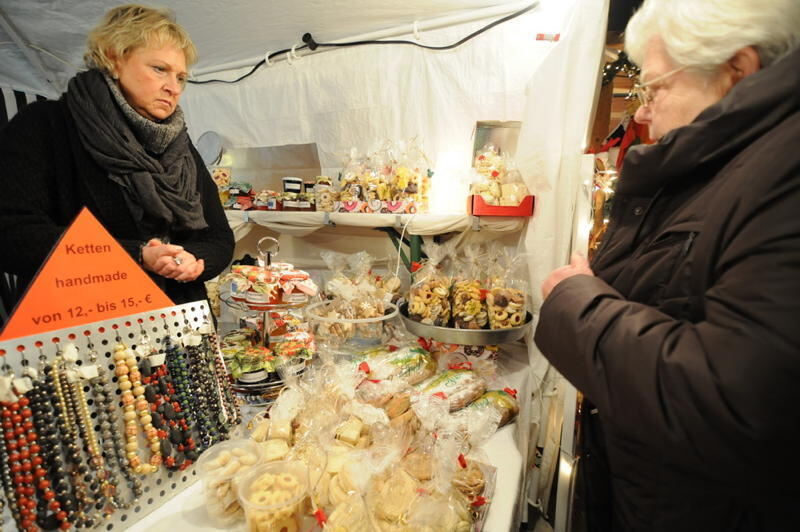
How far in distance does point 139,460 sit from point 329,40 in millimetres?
2253

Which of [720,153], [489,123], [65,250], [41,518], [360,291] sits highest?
[489,123]

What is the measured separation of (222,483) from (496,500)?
583 millimetres

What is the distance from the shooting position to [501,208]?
1495mm

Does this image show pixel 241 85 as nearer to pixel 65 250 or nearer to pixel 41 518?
pixel 65 250

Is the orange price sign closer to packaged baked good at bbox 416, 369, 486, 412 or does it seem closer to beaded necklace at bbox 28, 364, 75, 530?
beaded necklace at bbox 28, 364, 75, 530

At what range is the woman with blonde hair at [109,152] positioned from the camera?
99 centimetres

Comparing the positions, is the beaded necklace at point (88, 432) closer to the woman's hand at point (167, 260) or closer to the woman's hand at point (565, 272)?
the woman's hand at point (167, 260)

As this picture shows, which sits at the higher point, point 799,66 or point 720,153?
point 799,66

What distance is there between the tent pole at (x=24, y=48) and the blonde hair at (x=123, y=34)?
5.62 feet

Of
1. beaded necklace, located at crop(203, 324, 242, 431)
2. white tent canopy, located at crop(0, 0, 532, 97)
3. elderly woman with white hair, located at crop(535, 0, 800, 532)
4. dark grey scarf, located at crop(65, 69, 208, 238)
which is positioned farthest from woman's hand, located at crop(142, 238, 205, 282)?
white tent canopy, located at crop(0, 0, 532, 97)

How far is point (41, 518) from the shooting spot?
1.85 ft

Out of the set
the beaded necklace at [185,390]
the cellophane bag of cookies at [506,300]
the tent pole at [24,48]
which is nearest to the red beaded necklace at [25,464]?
the beaded necklace at [185,390]

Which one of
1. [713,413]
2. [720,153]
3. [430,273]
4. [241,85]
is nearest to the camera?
[713,413]

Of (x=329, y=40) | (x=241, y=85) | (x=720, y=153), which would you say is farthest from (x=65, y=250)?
(x=241, y=85)
